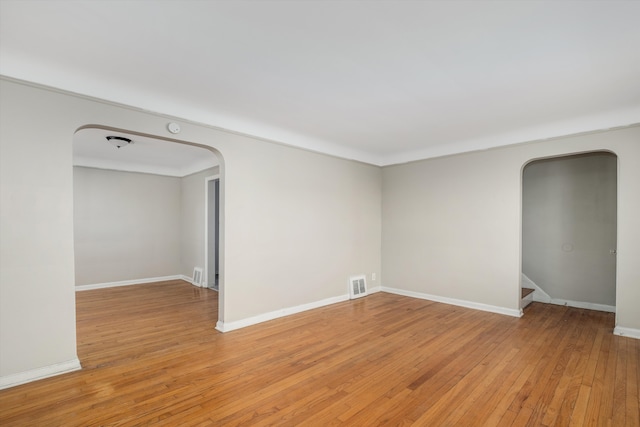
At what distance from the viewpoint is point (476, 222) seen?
4.77 meters

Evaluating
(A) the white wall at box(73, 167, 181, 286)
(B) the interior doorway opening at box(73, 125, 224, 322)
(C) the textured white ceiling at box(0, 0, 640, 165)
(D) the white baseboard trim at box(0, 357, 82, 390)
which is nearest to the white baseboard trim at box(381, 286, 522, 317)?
(C) the textured white ceiling at box(0, 0, 640, 165)

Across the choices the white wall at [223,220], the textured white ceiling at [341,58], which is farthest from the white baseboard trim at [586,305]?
the white wall at [223,220]

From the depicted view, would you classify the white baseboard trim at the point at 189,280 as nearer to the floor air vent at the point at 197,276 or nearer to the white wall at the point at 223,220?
the floor air vent at the point at 197,276

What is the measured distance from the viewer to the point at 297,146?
451 centimetres

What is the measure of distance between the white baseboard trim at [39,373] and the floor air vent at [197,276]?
3596 millimetres

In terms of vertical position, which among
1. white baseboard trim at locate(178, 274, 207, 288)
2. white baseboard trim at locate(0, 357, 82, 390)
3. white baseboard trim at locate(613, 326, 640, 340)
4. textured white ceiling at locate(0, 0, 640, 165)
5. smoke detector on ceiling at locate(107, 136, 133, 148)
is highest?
textured white ceiling at locate(0, 0, 640, 165)

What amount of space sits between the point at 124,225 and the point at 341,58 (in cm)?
604

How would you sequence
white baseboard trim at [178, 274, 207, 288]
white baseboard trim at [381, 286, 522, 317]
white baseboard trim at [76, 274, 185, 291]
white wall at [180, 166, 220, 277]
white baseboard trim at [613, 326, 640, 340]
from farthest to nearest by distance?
1. white wall at [180, 166, 220, 277]
2. white baseboard trim at [178, 274, 207, 288]
3. white baseboard trim at [76, 274, 185, 291]
4. white baseboard trim at [381, 286, 522, 317]
5. white baseboard trim at [613, 326, 640, 340]

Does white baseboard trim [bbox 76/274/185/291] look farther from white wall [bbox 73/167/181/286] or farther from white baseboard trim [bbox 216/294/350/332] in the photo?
white baseboard trim [bbox 216/294/350/332]

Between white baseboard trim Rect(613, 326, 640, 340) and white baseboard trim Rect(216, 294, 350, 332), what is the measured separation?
344cm

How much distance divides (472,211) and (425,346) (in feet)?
7.98

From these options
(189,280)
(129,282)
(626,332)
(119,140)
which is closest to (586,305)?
(626,332)

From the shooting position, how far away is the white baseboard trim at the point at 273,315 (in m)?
3.74

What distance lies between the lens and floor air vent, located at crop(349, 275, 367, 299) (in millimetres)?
5301
